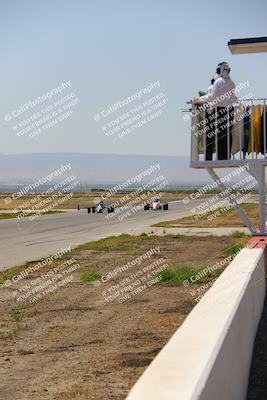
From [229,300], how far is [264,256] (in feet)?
13.4

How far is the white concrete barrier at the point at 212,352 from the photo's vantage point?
2.76 metres

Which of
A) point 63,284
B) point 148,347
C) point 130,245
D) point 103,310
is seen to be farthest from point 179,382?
point 130,245

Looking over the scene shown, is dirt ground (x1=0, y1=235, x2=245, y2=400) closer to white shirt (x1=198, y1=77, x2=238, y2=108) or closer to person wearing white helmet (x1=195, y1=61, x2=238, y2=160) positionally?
person wearing white helmet (x1=195, y1=61, x2=238, y2=160)

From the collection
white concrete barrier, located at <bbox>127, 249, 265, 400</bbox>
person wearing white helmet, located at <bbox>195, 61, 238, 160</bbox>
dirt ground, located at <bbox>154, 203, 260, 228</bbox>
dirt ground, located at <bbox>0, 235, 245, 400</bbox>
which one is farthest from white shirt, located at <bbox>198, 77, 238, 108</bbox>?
dirt ground, located at <bbox>154, 203, 260, 228</bbox>

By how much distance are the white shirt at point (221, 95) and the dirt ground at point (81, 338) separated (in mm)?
3547

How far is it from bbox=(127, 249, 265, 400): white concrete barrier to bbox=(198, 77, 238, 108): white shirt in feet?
13.8

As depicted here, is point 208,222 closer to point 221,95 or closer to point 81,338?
point 221,95

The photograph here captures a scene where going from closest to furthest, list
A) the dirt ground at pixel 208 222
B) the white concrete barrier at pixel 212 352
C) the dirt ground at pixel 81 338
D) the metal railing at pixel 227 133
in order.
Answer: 1. the white concrete barrier at pixel 212 352
2. the dirt ground at pixel 81 338
3. the metal railing at pixel 227 133
4. the dirt ground at pixel 208 222

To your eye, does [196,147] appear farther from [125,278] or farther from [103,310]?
[125,278]

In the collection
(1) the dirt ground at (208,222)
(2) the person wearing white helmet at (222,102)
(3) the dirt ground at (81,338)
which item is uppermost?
(2) the person wearing white helmet at (222,102)

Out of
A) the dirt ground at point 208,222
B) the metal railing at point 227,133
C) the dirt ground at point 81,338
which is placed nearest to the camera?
the dirt ground at point 81,338

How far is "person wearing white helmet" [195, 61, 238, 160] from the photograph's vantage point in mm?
9984

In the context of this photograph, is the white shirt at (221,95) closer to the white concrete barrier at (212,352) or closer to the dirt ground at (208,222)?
the white concrete barrier at (212,352)

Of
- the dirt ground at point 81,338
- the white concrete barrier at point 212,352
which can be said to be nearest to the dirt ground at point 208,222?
the dirt ground at point 81,338
